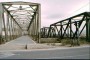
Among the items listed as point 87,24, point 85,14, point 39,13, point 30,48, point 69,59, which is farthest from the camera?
point 39,13

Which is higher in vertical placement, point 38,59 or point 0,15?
point 0,15

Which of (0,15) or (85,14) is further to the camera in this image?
(0,15)

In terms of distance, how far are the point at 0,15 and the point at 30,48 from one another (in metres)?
11.9

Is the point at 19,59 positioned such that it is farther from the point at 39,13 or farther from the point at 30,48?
the point at 39,13

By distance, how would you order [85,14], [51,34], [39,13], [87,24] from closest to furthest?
[85,14] → [87,24] → [39,13] → [51,34]

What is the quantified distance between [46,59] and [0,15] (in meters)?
20.6

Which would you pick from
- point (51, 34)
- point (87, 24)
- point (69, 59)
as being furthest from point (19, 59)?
point (51, 34)

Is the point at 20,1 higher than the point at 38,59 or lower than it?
higher

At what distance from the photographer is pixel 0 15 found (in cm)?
3244

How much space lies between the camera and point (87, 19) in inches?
1166

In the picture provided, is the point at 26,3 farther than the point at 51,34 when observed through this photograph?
No

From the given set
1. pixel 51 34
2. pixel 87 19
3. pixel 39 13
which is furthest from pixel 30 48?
pixel 51 34

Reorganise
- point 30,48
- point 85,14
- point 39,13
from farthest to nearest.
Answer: point 39,13 < point 85,14 < point 30,48

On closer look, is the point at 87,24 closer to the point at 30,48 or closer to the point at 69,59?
the point at 30,48
